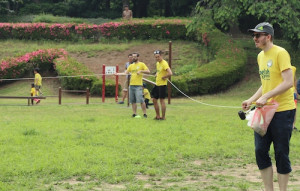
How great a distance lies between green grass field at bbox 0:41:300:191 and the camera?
649cm

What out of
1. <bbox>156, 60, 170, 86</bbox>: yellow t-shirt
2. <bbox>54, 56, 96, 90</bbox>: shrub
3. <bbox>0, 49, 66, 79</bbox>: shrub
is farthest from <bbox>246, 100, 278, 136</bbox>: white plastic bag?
<bbox>0, 49, 66, 79</bbox>: shrub

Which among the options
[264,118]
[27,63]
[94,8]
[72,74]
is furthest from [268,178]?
[94,8]

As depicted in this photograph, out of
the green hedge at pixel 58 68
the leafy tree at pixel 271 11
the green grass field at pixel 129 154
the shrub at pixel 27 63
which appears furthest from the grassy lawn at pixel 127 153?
the shrub at pixel 27 63

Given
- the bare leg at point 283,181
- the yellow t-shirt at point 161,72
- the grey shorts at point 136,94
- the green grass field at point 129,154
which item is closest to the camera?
the bare leg at point 283,181

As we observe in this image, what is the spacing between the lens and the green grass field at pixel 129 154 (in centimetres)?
649

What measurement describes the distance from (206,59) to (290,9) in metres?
5.97

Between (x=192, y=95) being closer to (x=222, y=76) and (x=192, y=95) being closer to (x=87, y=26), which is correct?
(x=222, y=76)

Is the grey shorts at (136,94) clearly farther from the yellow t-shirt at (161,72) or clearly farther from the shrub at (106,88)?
the shrub at (106,88)

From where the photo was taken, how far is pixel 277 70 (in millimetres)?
5582

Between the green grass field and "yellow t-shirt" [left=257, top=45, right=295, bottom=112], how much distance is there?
50.2 inches

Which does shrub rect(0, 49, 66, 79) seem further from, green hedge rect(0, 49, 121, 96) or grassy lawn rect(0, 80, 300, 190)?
grassy lawn rect(0, 80, 300, 190)

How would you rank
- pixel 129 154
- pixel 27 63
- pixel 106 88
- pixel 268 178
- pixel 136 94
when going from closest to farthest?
pixel 268 178
pixel 129 154
pixel 136 94
pixel 106 88
pixel 27 63

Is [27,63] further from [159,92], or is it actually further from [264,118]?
A: [264,118]

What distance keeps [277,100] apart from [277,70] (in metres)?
0.33
